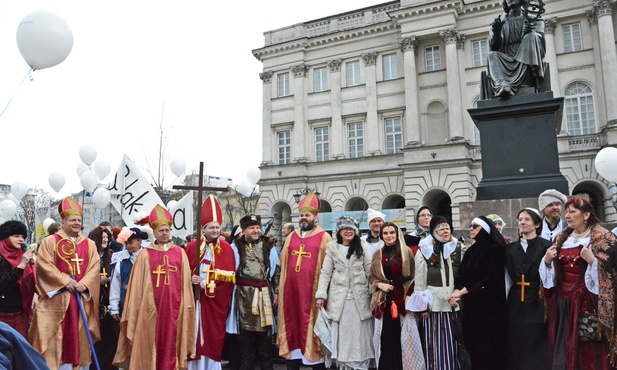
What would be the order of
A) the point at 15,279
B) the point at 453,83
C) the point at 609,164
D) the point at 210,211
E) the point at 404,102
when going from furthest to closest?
the point at 404,102, the point at 453,83, the point at 609,164, the point at 210,211, the point at 15,279

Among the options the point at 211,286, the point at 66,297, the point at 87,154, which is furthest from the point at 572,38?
the point at 66,297

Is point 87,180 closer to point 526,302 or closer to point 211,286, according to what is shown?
point 211,286

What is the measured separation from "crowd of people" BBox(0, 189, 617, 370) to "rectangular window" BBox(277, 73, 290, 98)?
3141 centimetres

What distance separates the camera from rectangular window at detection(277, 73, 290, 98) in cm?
3788

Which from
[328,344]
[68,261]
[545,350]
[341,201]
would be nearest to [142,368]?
[68,261]

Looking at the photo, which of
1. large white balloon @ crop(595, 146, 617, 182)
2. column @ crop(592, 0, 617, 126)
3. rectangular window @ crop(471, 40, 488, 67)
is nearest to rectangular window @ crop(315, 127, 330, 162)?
rectangular window @ crop(471, 40, 488, 67)

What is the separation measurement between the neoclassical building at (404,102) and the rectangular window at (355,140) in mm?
105

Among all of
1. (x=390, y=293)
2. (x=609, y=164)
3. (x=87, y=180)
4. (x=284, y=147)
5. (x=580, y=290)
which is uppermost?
(x=284, y=147)

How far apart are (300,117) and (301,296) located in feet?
101

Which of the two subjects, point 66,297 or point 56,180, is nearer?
point 66,297

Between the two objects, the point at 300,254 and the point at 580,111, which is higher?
the point at 580,111

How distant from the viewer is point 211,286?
651 centimetres

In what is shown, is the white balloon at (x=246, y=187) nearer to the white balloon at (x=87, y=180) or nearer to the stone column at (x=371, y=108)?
the white balloon at (x=87, y=180)

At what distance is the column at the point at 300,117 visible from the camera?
36219 mm
